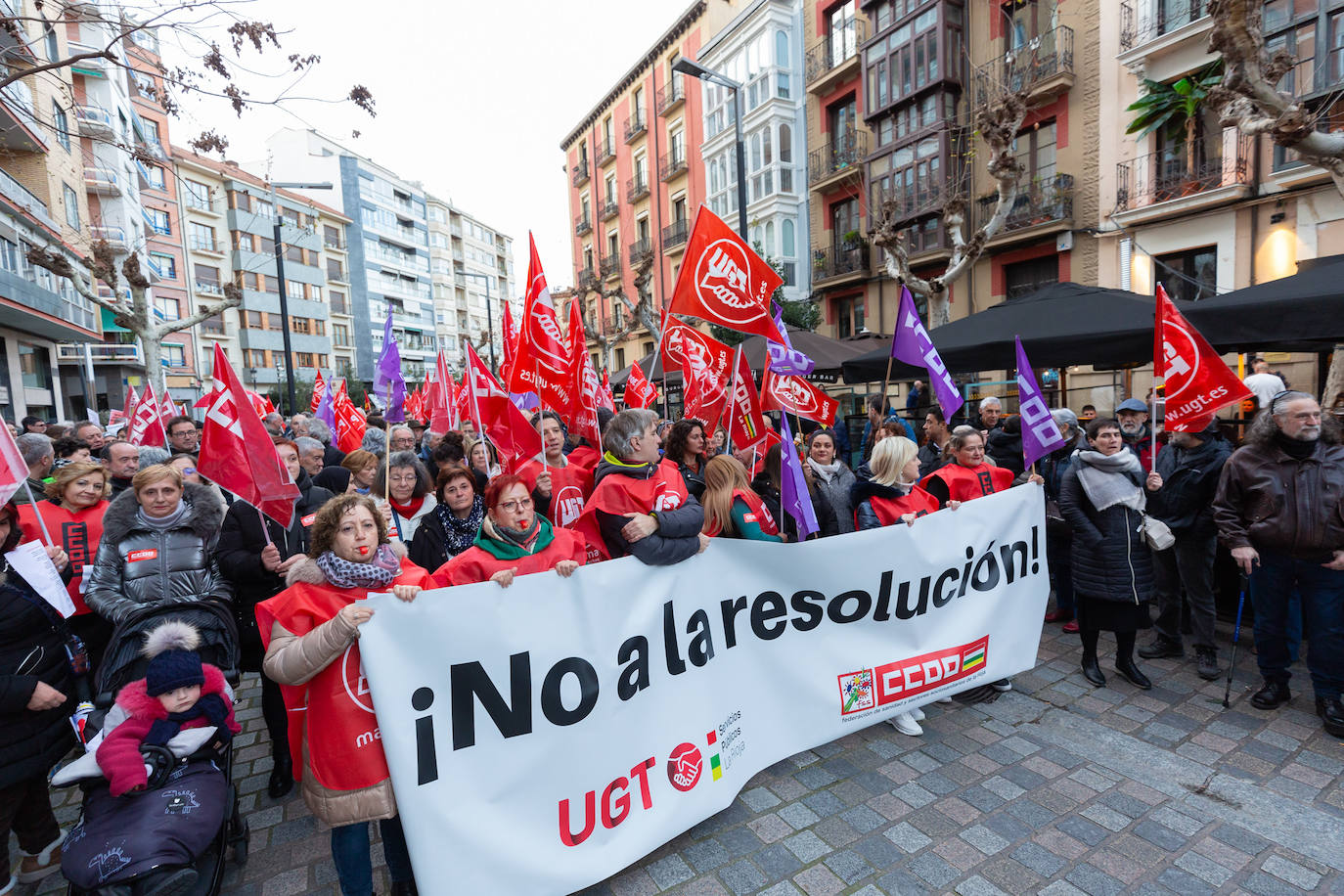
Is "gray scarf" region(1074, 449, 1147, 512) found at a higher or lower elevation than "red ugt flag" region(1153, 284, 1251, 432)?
lower

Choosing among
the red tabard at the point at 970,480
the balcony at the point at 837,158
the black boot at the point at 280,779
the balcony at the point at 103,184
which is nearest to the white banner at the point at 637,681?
the red tabard at the point at 970,480

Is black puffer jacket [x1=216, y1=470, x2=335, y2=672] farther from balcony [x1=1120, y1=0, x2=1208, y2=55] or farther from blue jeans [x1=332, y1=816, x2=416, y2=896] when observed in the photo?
balcony [x1=1120, y1=0, x2=1208, y2=55]

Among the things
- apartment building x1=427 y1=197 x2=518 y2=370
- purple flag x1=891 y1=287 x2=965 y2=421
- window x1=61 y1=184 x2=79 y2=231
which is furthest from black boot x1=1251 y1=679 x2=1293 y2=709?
apartment building x1=427 y1=197 x2=518 y2=370

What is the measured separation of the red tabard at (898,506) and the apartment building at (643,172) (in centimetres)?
2484

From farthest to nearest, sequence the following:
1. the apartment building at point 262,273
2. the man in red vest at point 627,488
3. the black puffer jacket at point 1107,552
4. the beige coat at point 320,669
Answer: the apartment building at point 262,273, the black puffer jacket at point 1107,552, the man in red vest at point 627,488, the beige coat at point 320,669

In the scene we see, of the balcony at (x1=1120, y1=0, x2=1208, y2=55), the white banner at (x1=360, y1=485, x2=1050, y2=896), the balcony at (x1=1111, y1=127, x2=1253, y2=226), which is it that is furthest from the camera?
the balcony at (x1=1120, y1=0, x2=1208, y2=55)

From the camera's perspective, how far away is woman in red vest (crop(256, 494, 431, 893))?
96.7 inches

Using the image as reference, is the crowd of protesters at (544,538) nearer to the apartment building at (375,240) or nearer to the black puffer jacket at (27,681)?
the black puffer jacket at (27,681)

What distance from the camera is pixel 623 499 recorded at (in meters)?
3.70

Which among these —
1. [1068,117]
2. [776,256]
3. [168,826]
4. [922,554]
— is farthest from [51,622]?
[776,256]

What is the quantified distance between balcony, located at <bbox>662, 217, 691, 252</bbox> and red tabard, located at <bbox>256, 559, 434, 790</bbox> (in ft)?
104

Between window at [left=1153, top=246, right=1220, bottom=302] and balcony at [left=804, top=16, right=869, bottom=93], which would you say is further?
balcony at [left=804, top=16, right=869, bottom=93]

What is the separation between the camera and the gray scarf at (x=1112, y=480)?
4.55m

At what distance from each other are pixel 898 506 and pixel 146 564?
4247mm
